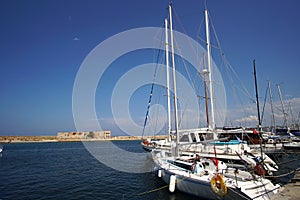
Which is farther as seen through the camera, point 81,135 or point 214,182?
point 81,135

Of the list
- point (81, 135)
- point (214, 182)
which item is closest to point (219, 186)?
point (214, 182)

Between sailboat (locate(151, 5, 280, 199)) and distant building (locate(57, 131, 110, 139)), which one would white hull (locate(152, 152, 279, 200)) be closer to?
sailboat (locate(151, 5, 280, 199))

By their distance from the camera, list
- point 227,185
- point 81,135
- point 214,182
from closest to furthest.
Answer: point 227,185, point 214,182, point 81,135

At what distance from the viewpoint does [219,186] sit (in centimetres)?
1113

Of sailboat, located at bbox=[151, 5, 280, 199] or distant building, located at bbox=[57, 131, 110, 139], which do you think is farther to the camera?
distant building, located at bbox=[57, 131, 110, 139]

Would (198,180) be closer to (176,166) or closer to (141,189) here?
(176,166)

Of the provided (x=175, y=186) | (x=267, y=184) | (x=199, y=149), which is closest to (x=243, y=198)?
(x=267, y=184)

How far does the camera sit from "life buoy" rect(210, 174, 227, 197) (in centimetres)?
1088

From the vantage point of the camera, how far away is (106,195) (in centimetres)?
1603

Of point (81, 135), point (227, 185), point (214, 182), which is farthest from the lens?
point (81, 135)

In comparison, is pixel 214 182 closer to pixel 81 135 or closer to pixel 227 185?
pixel 227 185

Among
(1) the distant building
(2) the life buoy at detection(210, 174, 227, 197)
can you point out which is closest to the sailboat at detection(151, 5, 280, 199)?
(2) the life buoy at detection(210, 174, 227, 197)

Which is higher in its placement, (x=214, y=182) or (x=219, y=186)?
(x=214, y=182)

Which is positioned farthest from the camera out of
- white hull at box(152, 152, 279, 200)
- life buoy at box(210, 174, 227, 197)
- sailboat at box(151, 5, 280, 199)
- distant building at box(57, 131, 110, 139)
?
distant building at box(57, 131, 110, 139)
